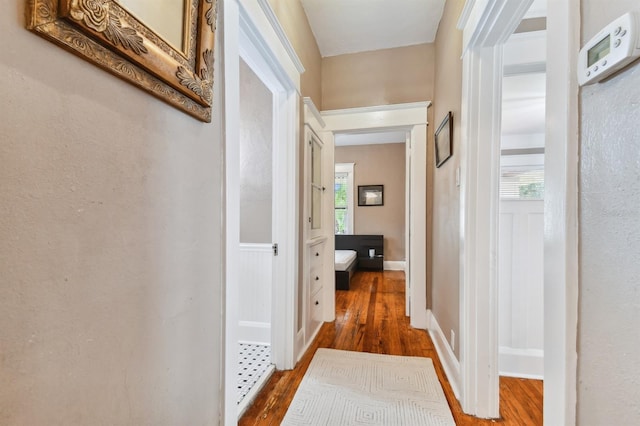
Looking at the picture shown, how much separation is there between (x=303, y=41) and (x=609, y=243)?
236 cm

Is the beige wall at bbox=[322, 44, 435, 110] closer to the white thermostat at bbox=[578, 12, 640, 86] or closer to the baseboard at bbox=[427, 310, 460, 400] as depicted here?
the baseboard at bbox=[427, 310, 460, 400]

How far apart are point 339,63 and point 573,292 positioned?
2.88m

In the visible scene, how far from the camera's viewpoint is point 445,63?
83.7 inches

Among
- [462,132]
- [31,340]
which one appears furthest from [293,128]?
[31,340]

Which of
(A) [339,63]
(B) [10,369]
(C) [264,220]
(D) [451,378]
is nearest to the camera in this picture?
(B) [10,369]

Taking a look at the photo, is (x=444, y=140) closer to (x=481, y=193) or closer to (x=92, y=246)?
(x=481, y=193)

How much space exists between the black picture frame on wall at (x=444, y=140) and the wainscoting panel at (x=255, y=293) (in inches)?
62.0

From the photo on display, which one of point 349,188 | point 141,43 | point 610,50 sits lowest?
point 610,50

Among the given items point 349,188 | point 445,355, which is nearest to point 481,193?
point 445,355

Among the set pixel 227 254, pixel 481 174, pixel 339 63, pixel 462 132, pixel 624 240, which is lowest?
pixel 227 254

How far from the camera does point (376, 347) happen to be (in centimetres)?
226

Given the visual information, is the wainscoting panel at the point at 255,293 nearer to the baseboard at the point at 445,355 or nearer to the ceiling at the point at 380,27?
the baseboard at the point at 445,355

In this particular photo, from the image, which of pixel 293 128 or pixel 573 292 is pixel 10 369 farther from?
pixel 293 128

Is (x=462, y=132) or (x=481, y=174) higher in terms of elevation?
(x=462, y=132)
